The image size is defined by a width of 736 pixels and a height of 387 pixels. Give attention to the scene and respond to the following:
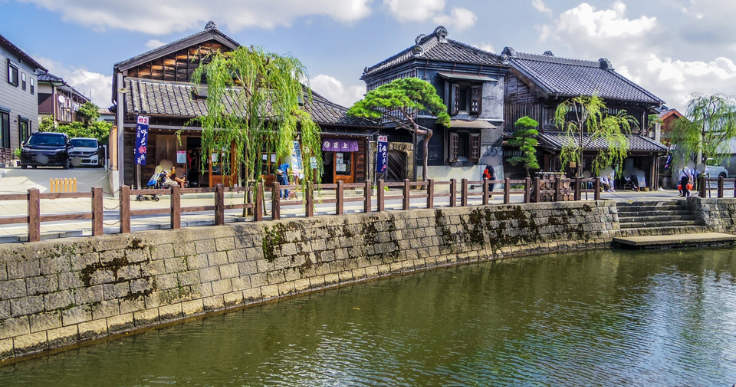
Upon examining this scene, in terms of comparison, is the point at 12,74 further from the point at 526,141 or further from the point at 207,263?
the point at 526,141

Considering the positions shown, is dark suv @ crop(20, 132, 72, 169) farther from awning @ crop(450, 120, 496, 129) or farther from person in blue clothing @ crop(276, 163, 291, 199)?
awning @ crop(450, 120, 496, 129)

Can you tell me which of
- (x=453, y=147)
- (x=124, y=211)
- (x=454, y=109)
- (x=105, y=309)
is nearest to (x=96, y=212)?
(x=124, y=211)

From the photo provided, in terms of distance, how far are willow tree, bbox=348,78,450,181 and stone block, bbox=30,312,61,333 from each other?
16.5 meters

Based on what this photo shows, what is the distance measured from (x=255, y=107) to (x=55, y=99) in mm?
37386

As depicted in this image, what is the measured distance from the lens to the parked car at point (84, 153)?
26.3m

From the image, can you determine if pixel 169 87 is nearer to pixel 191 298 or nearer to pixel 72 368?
pixel 191 298

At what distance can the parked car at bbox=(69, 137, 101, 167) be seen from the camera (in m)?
26.3

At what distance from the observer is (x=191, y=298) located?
1005cm

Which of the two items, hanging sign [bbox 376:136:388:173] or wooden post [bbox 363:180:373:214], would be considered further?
hanging sign [bbox 376:136:388:173]

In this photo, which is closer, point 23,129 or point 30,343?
point 30,343

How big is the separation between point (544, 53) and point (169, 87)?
2750 centimetres

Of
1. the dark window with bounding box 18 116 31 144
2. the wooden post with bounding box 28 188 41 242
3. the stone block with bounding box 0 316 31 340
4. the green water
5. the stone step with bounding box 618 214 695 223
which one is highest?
the dark window with bounding box 18 116 31 144

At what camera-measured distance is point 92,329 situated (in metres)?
8.66

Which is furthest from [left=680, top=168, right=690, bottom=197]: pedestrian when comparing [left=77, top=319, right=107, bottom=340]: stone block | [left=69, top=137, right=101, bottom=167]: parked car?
[left=69, top=137, right=101, bottom=167]: parked car
